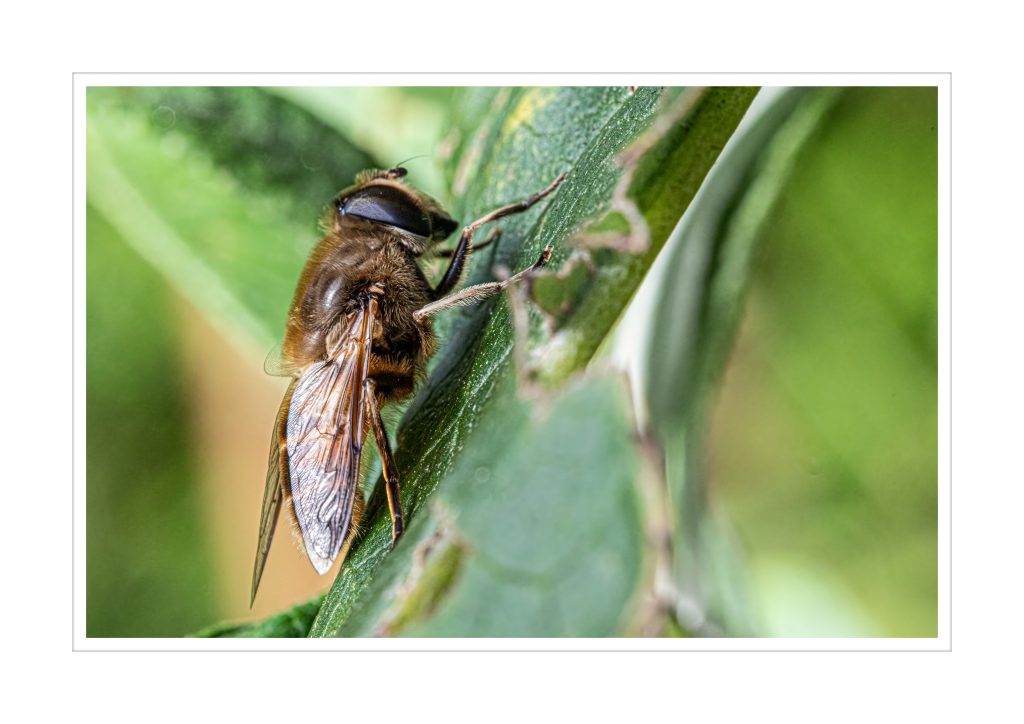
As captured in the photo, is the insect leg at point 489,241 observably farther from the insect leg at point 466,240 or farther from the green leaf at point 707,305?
the green leaf at point 707,305

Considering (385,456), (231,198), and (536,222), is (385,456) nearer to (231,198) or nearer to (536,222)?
(536,222)

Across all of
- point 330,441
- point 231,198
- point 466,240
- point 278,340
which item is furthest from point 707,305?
point 231,198

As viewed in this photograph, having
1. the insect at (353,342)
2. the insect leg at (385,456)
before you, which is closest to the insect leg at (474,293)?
the insect at (353,342)

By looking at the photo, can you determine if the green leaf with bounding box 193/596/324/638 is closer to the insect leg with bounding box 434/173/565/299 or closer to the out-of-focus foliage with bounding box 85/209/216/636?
the out-of-focus foliage with bounding box 85/209/216/636

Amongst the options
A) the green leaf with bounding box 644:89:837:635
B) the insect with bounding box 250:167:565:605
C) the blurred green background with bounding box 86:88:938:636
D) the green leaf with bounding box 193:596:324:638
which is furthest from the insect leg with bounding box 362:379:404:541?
the blurred green background with bounding box 86:88:938:636

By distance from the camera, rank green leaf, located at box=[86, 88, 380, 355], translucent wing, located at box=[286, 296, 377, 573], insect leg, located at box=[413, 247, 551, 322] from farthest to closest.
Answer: green leaf, located at box=[86, 88, 380, 355] → translucent wing, located at box=[286, 296, 377, 573] → insect leg, located at box=[413, 247, 551, 322]

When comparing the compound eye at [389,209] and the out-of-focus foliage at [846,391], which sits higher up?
the compound eye at [389,209]
